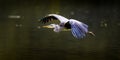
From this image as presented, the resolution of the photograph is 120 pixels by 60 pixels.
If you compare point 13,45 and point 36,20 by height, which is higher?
point 36,20

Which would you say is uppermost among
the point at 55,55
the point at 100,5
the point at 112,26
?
the point at 100,5

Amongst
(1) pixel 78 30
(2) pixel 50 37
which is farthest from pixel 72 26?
(2) pixel 50 37

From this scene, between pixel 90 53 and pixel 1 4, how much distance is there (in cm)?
50

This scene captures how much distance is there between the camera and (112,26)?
5.03 ft

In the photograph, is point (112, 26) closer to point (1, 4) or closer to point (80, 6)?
point (80, 6)

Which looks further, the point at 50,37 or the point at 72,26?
the point at 50,37

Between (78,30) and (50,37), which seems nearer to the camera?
(78,30)

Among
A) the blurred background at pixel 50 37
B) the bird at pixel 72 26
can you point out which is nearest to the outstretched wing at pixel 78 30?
the bird at pixel 72 26

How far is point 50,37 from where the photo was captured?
1.45 m

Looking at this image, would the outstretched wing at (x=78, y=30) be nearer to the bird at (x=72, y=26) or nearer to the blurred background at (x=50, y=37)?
the bird at (x=72, y=26)

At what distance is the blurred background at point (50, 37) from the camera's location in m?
1.49

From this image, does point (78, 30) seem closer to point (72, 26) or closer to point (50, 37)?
point (72, 26)

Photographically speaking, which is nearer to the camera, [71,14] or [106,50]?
[71,14]

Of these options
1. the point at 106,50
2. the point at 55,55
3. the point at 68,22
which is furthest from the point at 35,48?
the point at 68,22
